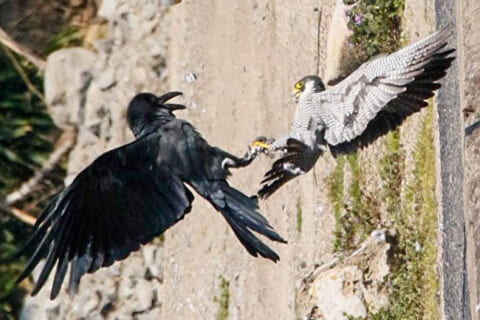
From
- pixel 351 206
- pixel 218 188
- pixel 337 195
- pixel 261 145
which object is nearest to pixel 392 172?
pixel 351 206

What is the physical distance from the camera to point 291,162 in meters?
6.71

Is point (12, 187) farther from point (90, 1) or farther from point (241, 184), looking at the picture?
point (241, 184)

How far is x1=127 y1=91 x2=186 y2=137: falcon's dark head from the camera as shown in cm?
651

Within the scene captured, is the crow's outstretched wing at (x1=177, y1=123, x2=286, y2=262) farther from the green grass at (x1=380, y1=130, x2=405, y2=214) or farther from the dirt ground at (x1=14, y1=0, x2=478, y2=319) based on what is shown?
the dirt ground at (x1=14, y1=0, x2=478, y2=319)

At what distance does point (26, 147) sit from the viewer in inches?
408

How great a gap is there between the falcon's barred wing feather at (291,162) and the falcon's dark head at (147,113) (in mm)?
517

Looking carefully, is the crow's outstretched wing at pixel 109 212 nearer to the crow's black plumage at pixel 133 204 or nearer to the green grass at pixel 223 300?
the crow's black plumage at pixel 133 204

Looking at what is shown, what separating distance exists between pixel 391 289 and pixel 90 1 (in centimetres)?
474

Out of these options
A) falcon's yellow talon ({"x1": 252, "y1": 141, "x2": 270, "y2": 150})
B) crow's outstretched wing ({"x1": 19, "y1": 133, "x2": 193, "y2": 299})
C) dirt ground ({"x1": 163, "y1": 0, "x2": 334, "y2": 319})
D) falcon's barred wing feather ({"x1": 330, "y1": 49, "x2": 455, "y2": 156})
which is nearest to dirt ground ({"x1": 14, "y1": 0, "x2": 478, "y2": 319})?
dirt ground ({"x1": 163, "y1": 0, "x2": 334, "y2": 319})

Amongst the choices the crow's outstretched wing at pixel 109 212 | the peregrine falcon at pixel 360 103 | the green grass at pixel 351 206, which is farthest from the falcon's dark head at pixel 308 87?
the crow's outstretched wing at pixel 109 212

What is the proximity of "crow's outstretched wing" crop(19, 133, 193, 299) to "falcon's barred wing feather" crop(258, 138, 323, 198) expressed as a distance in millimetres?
520

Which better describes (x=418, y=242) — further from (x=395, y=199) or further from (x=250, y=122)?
(x=250, y=122)

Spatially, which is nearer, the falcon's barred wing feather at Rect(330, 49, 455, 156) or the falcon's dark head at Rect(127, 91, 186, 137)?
the falcon's barred wing feather at Rect(330, 49, 455, 156)

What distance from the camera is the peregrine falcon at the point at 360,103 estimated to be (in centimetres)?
612
